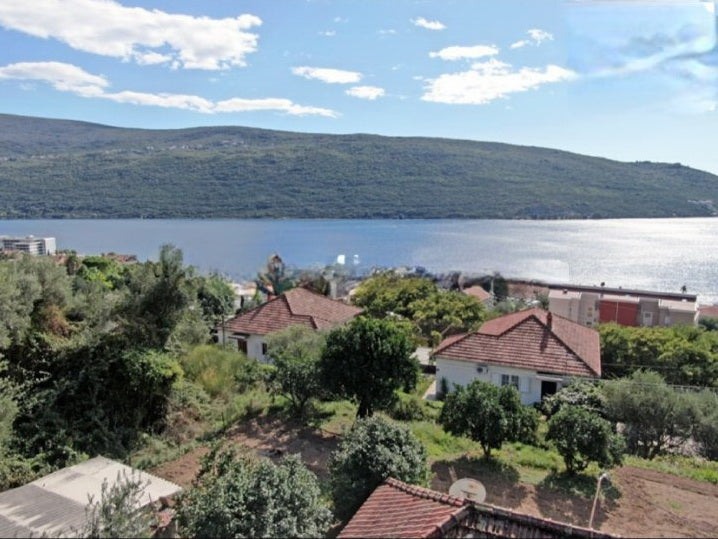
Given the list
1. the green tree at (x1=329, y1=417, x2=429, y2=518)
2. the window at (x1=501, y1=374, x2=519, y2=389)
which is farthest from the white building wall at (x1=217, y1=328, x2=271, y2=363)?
→ the green tree at (x1=329, y1=417, x2=429, y2=518)

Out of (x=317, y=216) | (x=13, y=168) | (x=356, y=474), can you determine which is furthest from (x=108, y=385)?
(x=13, y=168)

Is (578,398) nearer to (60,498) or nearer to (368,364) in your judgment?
(368,364)

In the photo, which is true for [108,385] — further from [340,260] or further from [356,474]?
[340,260]

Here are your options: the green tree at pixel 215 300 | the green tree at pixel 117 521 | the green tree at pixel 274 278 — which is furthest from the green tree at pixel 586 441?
the green tree at pixel 274 278

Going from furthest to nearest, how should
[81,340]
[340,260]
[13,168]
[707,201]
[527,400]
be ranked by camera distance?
[13,168]
[707,201]
[340,260]
[527,400]
[81,340]

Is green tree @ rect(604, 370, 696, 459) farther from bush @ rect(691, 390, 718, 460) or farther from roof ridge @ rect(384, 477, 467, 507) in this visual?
roof ridge @ rect(384, 477, 467, 507)

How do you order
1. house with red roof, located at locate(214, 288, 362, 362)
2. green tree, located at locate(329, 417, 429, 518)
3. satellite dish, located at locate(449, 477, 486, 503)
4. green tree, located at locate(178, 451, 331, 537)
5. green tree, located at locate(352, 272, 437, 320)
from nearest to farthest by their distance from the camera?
green tree, located at locate(178, 451, 331, 537), satellite dish, located at locate(449, 477, 486, 503), green tree, located at locate(329, 417, 429, 518), house with red roof, located at locate(214, 288, 362, 362), green tree, located at locate(352, 272, 437, 320)

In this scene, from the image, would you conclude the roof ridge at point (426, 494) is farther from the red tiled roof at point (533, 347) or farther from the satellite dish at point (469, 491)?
the red tiled roof at point (533, 347)
